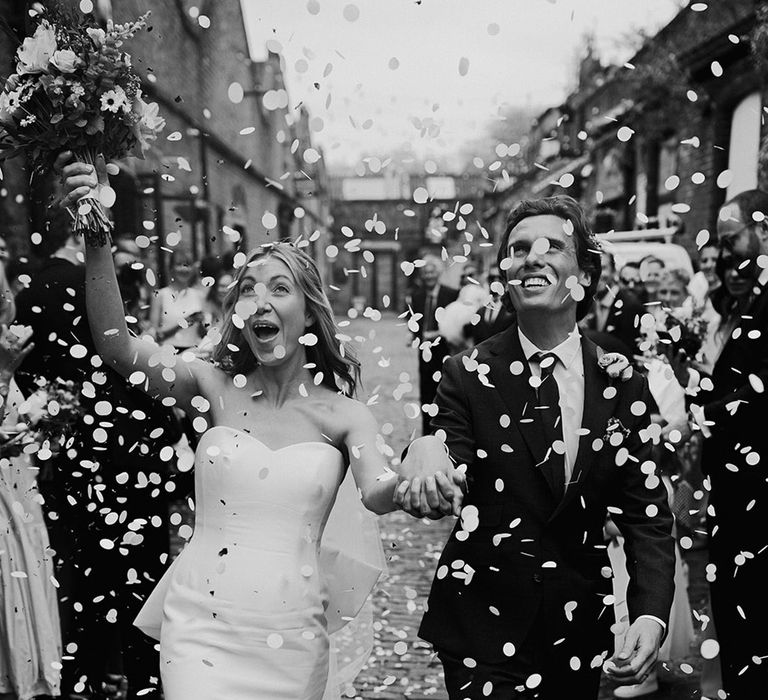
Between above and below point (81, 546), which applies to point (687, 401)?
above

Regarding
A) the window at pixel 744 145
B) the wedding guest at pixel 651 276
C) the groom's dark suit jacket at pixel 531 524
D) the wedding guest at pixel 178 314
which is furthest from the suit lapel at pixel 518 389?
the window at pixel 744 145

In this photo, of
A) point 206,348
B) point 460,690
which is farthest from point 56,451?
point 460,690

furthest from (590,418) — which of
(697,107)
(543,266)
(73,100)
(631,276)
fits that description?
(697,107)

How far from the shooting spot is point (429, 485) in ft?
6.86

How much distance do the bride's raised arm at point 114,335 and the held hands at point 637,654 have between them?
5.29ft

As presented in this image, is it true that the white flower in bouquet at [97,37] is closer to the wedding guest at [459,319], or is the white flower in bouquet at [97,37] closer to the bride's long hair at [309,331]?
the bride's long hair at [309,331]

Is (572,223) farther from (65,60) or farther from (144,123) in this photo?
(65,60)

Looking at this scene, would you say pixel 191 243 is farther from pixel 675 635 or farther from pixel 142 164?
Result: pixel 675 635

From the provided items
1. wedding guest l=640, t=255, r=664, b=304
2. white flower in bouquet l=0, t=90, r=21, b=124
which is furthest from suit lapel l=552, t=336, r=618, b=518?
wedding guest l=640, t=255, r=664, b=304

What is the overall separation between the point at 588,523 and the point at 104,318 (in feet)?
5.46

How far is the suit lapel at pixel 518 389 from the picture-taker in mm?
2607

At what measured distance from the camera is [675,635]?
4.69 meters

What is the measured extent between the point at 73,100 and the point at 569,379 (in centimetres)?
175

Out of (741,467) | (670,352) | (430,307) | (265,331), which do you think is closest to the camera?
(265,331)
